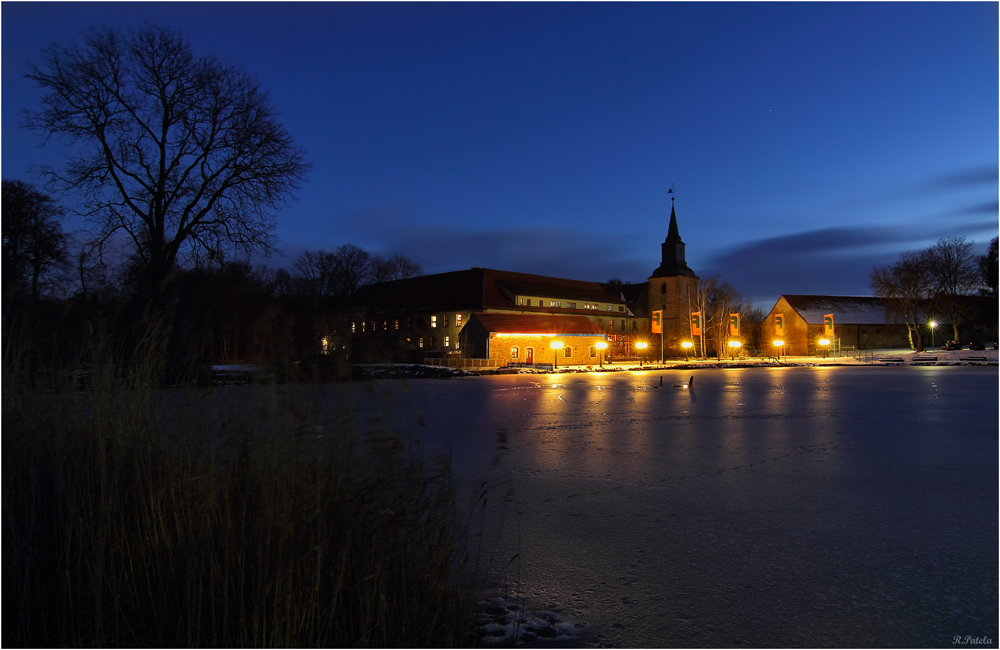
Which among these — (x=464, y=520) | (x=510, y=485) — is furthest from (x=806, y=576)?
(x=510, y=485)

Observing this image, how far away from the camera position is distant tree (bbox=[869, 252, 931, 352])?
222 feet

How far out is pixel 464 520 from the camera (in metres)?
5.86

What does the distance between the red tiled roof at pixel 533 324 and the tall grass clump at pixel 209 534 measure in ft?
141

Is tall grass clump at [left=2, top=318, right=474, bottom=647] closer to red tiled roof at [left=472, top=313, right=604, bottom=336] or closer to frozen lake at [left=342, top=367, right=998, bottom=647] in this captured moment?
frozen lake at [left=342, top=367, right=998, bottom=647]

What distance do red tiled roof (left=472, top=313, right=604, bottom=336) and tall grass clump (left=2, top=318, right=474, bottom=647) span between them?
4289cm

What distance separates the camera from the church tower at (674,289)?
74.4 metres

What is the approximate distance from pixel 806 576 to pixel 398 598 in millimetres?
3272

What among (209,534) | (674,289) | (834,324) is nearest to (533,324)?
(674,289)

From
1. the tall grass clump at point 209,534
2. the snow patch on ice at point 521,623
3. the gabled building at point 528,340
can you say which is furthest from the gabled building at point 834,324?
the tall grass clump at point 209,534

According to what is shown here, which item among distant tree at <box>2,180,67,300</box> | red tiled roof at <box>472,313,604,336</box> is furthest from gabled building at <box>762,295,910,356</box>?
distant tree at <box>2,180,67,300</box>

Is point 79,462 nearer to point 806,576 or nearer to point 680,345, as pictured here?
point 806,576

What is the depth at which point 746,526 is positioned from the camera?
5.85 metres

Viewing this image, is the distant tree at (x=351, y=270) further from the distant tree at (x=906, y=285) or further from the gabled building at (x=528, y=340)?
the distant tree at (x=906, y=285)

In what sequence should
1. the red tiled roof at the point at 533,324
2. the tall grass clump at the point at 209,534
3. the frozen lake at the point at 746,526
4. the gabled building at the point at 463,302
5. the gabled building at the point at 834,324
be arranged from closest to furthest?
the tall grass clump at the point at 209,534 < the frozen lake at the point at 746,526 < the red tiled roof at the point at 533,324 < the gabled building at the point at 463,302 < the gabled building at the point at 834,324
